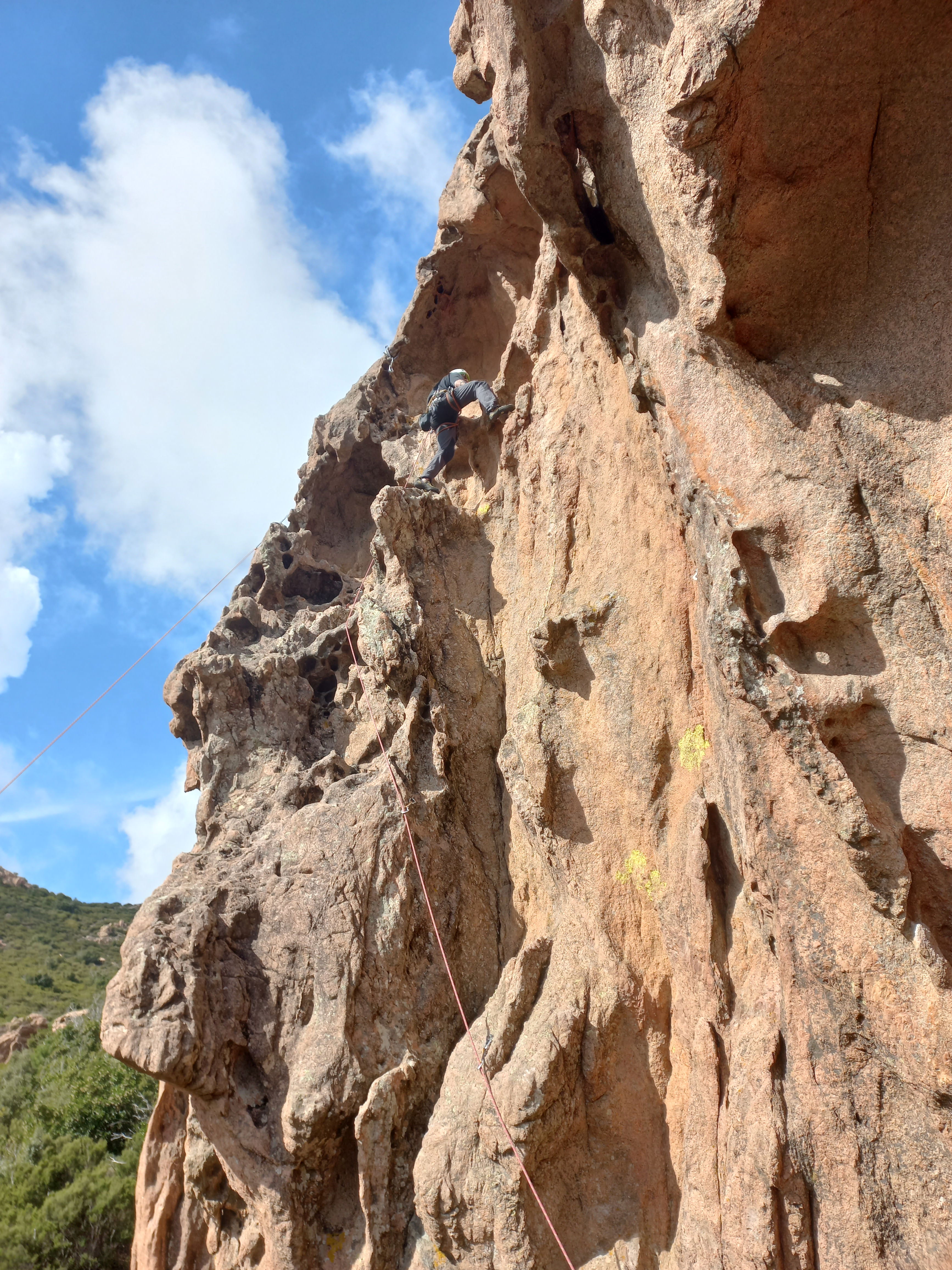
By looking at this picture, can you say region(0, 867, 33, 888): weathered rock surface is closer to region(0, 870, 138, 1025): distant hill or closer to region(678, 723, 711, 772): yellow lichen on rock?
region(0, 870, 138, 1025): distant hill

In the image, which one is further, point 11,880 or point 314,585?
point 11,880

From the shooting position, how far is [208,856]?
851 cm

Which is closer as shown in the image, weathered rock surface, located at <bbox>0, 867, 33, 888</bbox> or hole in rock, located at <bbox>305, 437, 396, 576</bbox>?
hole in rock, located at <bbox>305, 437, 396, 576</bbox>

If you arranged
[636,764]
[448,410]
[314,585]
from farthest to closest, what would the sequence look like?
[314,585], [448,410], [636,764]

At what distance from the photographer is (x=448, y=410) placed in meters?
9.95

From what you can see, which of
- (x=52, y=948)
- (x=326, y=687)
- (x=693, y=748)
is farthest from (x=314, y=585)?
(x=52, y=948)

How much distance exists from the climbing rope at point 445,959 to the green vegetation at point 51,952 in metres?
17.8

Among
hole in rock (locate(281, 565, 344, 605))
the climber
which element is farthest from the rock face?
hole in rock (locate(281, 565, 344, 605))

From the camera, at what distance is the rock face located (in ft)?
14.9

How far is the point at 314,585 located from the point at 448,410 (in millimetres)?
3949

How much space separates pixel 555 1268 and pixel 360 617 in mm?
5935

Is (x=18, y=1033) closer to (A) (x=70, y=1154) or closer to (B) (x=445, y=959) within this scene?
(A) (x=70, y=1154)

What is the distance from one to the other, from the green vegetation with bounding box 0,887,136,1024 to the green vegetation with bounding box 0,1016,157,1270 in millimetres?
6703

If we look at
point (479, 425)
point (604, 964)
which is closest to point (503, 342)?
point (479, 425)
